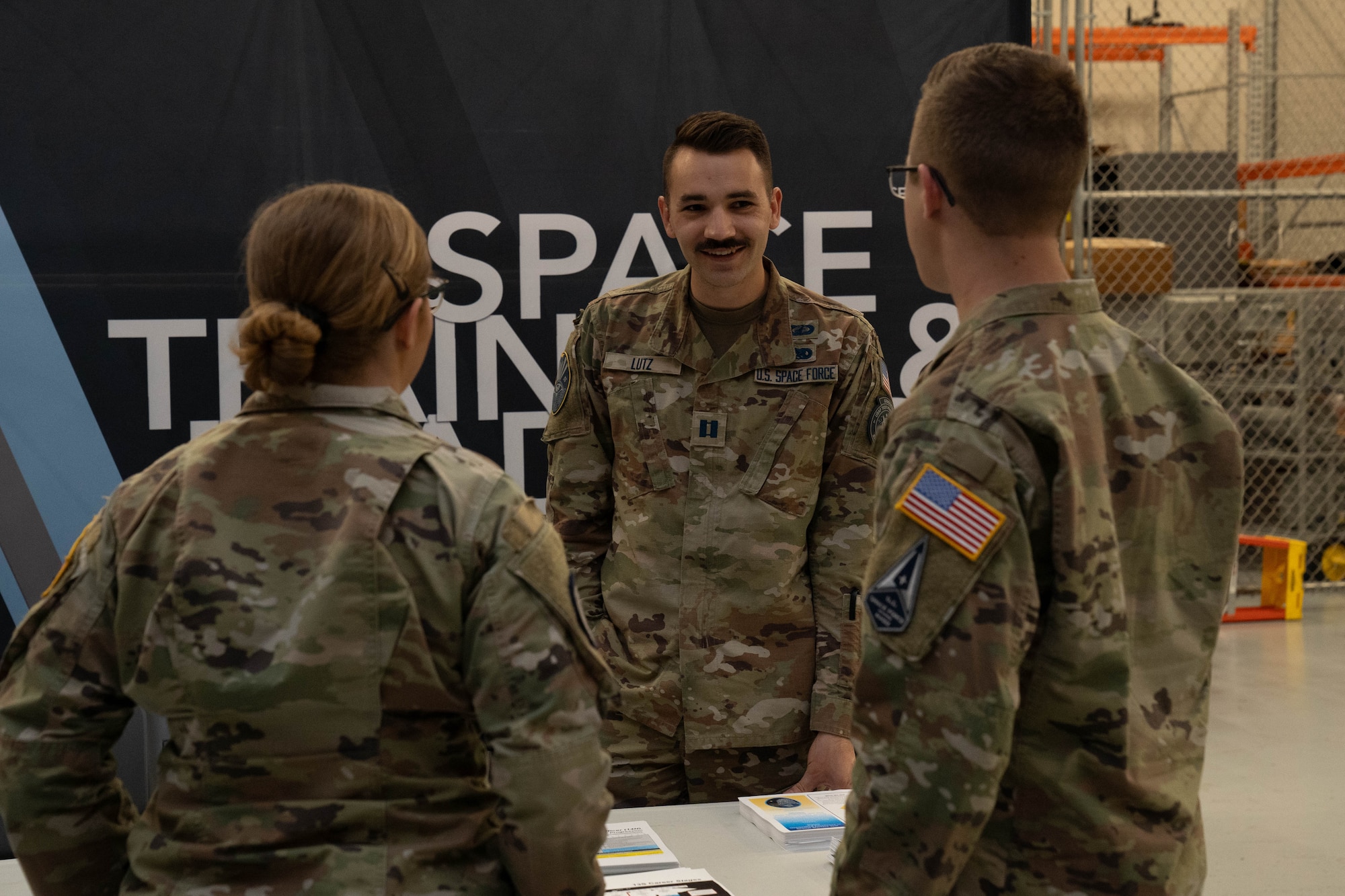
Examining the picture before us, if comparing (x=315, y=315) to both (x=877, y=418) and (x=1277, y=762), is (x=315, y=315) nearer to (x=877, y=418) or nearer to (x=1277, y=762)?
(x=877, y=418)

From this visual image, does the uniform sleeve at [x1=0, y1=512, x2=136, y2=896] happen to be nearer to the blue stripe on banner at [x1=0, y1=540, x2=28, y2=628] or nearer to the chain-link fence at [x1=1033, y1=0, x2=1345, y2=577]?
the blue stripe on banner at [x1=0, y1=540, x2=28, y2=628]

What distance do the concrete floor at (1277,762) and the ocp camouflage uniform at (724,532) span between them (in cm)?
176

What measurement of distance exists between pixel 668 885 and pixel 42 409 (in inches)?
88.0

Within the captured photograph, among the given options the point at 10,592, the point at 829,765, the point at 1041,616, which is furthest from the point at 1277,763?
the point at 10,592

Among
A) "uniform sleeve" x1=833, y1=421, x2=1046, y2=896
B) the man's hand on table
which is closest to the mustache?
the man's hand on table

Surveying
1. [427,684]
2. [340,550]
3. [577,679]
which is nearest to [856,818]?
[577,679]

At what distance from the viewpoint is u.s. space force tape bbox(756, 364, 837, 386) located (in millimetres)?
2166

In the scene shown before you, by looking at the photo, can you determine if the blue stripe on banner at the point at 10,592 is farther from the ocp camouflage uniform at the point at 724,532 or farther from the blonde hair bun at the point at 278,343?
the blonde hair bun at the point at 278,343

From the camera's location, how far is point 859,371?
2.21 metres

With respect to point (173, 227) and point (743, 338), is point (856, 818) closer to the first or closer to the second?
point (743, 338)

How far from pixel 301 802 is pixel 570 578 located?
296mm

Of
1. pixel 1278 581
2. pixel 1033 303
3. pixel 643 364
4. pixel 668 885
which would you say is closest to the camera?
pixel 1033 303

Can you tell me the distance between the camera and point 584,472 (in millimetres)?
2215

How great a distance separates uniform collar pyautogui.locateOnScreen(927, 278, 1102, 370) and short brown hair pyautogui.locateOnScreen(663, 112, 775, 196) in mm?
1056
